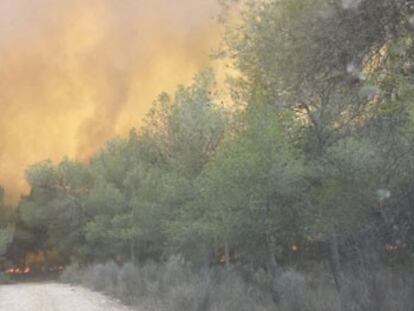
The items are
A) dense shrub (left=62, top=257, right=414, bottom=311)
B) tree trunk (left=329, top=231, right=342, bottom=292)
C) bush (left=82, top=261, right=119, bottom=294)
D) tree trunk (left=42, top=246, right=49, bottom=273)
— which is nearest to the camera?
dense shrub (left=62, top=257, right=414, bottom=311)

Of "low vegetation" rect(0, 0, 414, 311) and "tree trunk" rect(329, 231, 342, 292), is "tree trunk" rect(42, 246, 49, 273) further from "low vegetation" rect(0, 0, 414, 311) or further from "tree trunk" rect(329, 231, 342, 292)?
"tree trunk" rect(329, 231, 342, 292)

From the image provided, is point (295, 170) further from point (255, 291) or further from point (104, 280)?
point (104, 280)

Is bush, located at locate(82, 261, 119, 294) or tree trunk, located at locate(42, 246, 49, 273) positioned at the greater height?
tree trunk, located at locate(42, 246, 49, 273)

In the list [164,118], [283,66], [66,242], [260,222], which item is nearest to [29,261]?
[66,242]

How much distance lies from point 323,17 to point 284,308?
804 centimetres

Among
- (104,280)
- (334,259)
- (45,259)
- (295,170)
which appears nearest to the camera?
(295,170)

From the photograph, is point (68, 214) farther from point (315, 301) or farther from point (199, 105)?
point (315, 301)

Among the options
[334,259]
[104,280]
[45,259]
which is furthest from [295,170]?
[45,259]

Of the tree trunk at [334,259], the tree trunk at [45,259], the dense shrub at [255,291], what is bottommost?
the dense shrub at [255,291]

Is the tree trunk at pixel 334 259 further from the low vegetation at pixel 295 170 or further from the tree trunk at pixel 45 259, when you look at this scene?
the tree trunk at pixel 45 259

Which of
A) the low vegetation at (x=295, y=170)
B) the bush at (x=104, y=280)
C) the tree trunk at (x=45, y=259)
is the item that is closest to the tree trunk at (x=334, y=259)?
the low vegetation at (x=295, y=170)

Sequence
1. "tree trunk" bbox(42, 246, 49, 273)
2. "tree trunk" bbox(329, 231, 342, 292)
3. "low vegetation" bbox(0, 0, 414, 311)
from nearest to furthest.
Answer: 1. "low vegetation" bbox(0, 0, 414, 311)
2. "tree trunk" bbox(329, 231, 342, 292)
3. "tree trunk" bbox(42, 246, 49, 273)

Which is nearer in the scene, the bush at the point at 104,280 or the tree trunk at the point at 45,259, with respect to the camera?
the bush at the point at 104,280

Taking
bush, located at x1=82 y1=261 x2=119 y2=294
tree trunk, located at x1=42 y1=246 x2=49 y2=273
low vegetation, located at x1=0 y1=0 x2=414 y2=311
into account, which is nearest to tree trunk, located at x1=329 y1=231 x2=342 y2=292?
A: low vegetation, located at x1=0 y1=0 x2=414 y2=311
